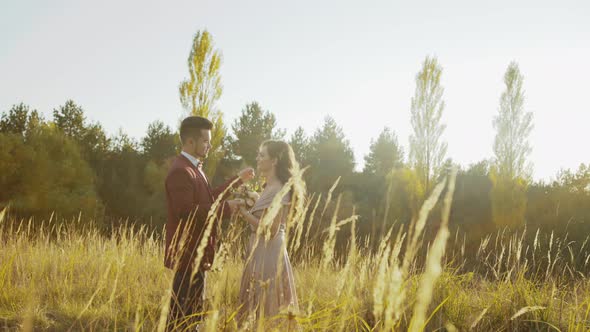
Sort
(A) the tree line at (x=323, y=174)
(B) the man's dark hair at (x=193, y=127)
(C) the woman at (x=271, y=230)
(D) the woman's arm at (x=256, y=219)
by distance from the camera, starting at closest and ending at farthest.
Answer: (D) the woman's arm at (x=256, y=219), (C) the woman at (x=271, y=230), (B) the man's dark hair at (x=193, y=127), (A) the tree line at (x=323, y=174)

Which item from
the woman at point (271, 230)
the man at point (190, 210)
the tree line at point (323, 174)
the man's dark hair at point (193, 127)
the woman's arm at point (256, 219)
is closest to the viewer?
the man at point (190, 210)

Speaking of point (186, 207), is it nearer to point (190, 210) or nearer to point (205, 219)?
point (190, 210)

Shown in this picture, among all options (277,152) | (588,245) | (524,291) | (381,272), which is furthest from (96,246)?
(588,245)

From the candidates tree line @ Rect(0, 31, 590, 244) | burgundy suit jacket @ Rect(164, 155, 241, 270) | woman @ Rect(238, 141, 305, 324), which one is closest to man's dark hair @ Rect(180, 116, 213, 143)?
burgundy suit jacket @ Rect(164, 155, 241, 270)

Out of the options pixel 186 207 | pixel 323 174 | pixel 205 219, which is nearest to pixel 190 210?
pixel 186 207

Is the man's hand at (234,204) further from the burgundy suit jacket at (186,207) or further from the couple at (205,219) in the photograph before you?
the burgundy suit jacket at (186,207)

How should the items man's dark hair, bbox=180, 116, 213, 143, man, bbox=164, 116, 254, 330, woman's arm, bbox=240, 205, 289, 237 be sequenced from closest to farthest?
man, bbox=164, 116, 254, 330
woman's arm, bbox=240, 205, 289, 237
man's dark hair, bbox=180, 116, 213, 143

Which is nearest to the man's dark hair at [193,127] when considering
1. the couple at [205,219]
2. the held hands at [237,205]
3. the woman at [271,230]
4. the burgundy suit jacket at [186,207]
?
the couple at [205,219]

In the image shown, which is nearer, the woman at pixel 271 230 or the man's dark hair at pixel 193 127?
the woman at pixel 271 230

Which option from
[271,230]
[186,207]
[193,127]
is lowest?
[271,230]

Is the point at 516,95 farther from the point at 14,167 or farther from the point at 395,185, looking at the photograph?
the point at 14,167

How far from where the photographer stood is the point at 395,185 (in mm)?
18000

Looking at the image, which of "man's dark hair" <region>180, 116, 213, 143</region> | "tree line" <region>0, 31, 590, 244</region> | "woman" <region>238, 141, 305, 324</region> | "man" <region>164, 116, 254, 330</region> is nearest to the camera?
"man" <region>164, 116, 254, 330</region>

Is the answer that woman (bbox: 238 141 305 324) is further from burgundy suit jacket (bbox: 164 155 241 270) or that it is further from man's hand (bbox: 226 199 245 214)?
burgundy suit jacket (bbox: 164 155 241 270)
